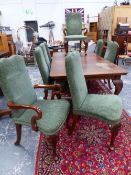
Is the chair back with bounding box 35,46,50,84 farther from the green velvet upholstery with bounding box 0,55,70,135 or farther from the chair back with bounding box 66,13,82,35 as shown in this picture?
the chair back with bounding box 66,13,82,35

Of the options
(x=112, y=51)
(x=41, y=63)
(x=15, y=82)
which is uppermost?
(x=112, y=51)

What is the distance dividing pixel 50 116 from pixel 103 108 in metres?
0.54

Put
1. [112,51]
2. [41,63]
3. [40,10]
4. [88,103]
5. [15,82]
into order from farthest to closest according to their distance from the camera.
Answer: [40,10] → [112,51] → [41,63] → [88,103] → [15,82]

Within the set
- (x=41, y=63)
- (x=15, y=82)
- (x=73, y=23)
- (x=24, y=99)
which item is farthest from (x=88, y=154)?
(x=73, y=23)

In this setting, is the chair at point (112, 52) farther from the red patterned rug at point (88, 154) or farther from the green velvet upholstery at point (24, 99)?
the green velvet upholstery at point (24, 99)

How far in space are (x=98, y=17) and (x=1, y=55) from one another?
16.5 feet

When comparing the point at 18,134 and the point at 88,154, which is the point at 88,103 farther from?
the point at 18,134

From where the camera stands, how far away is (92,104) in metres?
1.63

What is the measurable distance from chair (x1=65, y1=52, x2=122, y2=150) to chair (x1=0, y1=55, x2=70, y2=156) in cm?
16

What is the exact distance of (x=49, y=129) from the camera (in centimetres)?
134

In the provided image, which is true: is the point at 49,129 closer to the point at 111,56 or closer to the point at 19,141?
the point at 19,141

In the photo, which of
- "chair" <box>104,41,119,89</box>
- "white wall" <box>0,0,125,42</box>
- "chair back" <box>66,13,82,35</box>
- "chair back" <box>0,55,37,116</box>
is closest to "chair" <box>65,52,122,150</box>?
"chair back" <box>0,55,37,116</box>

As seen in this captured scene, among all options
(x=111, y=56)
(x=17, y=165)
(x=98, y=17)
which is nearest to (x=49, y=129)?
(x=17, y=165)

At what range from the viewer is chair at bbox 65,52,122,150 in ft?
4.74
